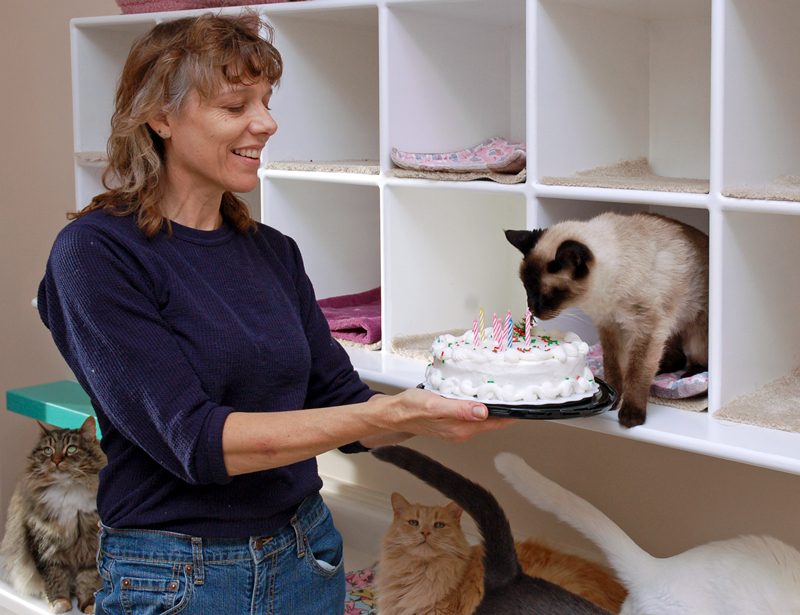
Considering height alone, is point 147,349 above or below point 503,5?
below

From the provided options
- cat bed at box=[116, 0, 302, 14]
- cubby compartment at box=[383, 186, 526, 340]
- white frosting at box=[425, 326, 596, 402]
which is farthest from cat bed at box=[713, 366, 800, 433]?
cat bed at box=[116, 0, 302, 14]

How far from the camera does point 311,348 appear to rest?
1.23 metres

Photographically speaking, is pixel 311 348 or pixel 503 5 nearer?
pixel 311 348

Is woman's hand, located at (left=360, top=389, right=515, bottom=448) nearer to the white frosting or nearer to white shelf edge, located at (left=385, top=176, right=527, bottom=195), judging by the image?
the white frosting

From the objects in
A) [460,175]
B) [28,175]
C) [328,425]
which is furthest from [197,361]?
[28,175]

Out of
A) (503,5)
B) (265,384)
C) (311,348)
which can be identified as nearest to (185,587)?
(265,384)

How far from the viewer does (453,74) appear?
153 cm

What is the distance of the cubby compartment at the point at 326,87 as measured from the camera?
5.29ft

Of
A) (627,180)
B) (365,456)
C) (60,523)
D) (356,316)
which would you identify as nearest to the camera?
(627,180)

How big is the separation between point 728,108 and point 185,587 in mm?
913

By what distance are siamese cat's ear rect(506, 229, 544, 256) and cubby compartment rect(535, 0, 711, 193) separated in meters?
0.08

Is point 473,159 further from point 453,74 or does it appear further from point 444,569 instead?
point 444,569

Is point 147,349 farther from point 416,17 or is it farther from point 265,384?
point 416,17

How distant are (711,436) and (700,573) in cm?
29
